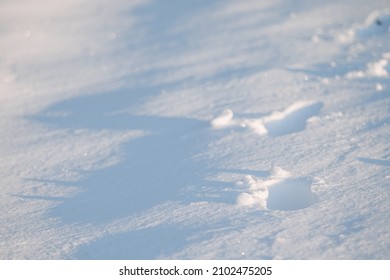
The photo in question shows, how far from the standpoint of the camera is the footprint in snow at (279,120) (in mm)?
2285

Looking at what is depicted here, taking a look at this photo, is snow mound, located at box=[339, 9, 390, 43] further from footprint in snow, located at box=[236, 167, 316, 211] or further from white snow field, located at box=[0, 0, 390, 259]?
footprint in snow, located at box=[236, 167, 316, 211]

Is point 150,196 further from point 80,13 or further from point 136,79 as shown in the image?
point 80,13

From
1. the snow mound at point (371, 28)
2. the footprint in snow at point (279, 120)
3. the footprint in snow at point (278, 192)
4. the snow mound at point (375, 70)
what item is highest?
the snow mound at point (371, 28)

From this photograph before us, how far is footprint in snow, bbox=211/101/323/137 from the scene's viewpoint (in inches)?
90.0

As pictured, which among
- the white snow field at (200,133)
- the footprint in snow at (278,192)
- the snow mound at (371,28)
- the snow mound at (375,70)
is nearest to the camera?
the white snow field at (200,133)

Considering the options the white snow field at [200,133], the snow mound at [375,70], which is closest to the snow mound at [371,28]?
the white snow field at [200,133]

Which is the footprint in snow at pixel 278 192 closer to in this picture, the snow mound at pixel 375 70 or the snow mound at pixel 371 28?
the snow mound at pixel 375 70

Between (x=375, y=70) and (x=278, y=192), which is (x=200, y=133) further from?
(x=375, y=70)

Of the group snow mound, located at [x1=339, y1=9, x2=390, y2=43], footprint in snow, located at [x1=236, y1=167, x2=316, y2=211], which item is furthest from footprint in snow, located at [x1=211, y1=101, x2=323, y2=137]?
snow mound, located at [x1=339, y1=9, x2=390, y2=43]

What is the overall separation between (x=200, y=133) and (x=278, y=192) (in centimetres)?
66

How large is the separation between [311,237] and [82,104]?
6.30 ft

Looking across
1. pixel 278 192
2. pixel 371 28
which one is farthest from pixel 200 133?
pixel 371 28

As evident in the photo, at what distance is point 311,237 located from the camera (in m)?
1.58
